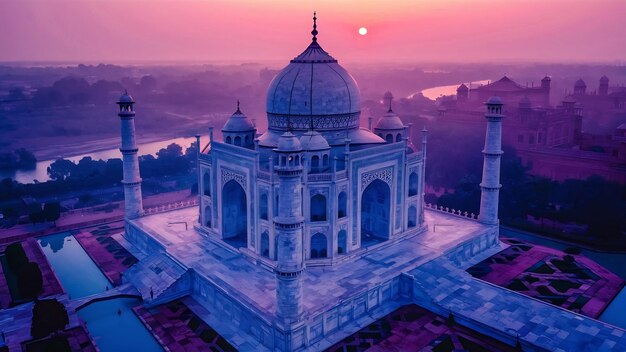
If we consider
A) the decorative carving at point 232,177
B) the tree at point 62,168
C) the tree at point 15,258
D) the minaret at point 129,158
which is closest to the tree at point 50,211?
the minaret at point 129,158

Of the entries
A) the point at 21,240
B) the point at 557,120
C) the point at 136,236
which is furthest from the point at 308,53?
the point at 557,120

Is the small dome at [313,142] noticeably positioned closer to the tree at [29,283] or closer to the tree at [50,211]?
the tree at [29,283]

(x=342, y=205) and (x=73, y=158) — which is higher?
(x=342, y=205)

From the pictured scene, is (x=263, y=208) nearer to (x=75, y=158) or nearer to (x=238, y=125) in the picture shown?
(x=238, y=125)

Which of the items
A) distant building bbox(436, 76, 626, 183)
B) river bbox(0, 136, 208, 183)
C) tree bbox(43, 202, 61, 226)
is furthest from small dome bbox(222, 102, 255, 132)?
river bbox(0, 136, 208, 183)

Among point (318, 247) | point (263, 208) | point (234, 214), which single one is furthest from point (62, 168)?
point (318, 247)
